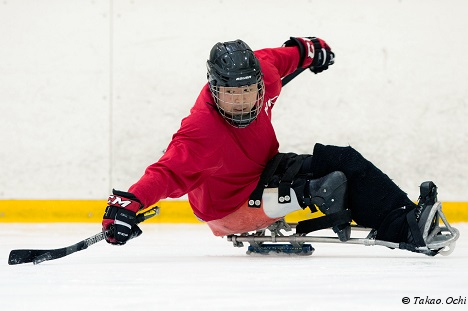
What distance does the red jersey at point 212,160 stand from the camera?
4.04 metres

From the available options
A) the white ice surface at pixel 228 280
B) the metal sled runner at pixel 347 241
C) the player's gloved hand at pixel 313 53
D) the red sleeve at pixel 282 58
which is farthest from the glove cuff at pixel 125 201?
the player's gloved hand at pixel 313 53

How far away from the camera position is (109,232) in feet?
12.5

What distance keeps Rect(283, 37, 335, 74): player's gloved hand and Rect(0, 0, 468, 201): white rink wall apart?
1.61 m

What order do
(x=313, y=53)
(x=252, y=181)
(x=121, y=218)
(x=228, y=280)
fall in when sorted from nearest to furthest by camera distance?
(x=228, y=280), (x=121, y=218), (x=252, y=181), (x=313, y=53)

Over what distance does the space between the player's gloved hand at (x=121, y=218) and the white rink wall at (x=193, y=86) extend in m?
2.92

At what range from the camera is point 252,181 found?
453 centimetres

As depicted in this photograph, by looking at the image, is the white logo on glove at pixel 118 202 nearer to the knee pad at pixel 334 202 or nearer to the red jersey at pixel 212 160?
the red jersey at pixel 212 160

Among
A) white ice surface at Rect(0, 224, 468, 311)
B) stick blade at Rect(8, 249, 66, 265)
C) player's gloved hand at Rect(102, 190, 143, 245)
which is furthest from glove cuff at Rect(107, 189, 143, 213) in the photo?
stick blade at Rect(8, 249, 66, 265)

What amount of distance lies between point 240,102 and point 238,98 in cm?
2

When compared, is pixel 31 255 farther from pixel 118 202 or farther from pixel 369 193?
pixel 369 193

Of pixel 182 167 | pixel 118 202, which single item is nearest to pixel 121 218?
pixel 118 202

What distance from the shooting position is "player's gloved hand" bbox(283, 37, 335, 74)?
16.6ft

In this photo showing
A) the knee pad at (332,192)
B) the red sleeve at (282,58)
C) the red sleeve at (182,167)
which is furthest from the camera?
the red sleeve at (282,58)

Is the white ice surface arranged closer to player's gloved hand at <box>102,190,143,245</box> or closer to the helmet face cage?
player's gloved hand at <box>102,190,143,245</box>
